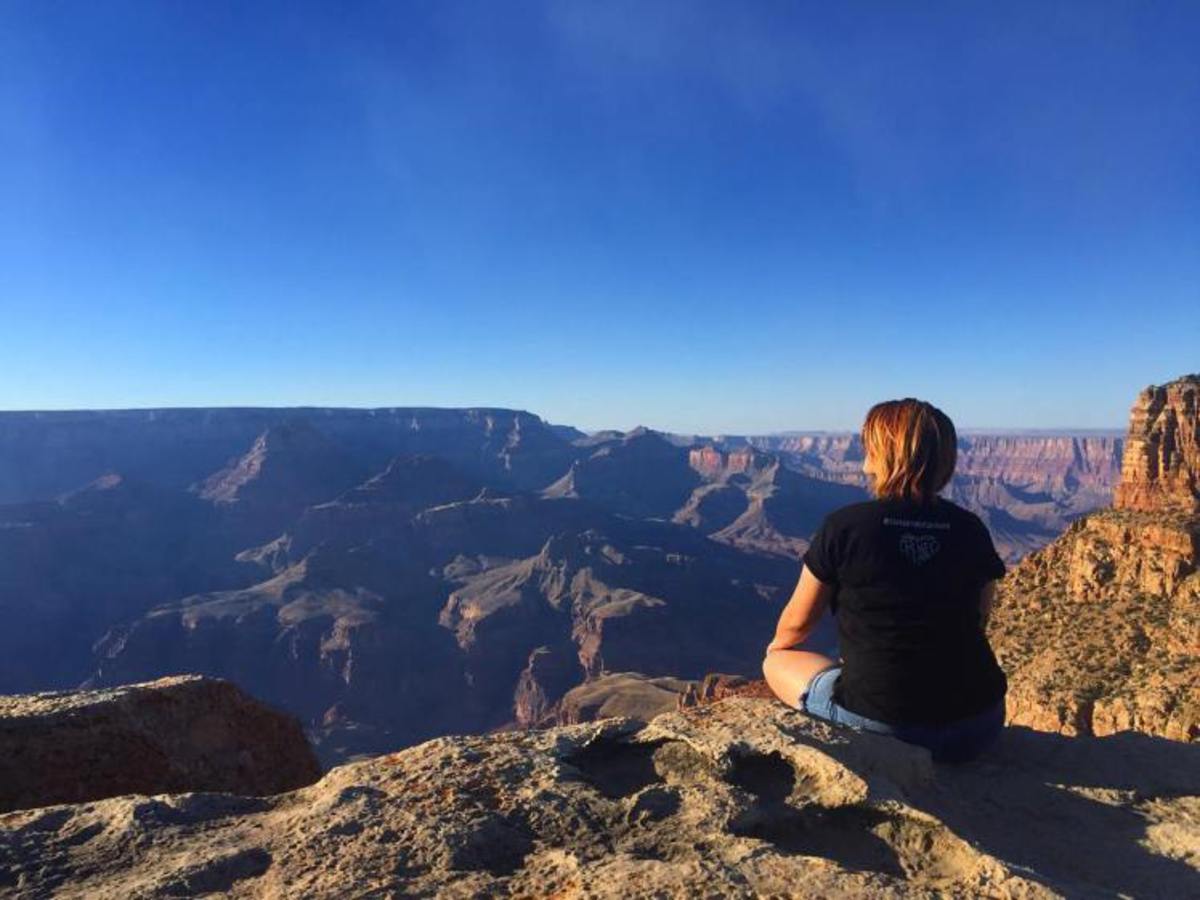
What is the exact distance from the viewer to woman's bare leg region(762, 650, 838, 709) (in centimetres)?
477

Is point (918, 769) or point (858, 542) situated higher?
point (858, 542)

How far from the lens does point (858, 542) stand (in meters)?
4.12

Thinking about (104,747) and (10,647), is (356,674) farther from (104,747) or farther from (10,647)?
(104,747)

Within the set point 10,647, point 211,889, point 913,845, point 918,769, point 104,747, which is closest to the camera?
point 211,889

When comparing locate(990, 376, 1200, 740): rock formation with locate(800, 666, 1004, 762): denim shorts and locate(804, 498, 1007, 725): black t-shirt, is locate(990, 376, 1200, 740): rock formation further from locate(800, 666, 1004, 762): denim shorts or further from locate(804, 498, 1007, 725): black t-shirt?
locate(804, 498, 1007, 725): black t-shirt

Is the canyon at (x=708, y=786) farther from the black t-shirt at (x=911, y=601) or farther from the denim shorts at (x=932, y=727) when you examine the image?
the black t-shirt at (x=911, y=601)

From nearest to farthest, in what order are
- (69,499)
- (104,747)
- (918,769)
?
(918,769)
(104,747)
(69,499)

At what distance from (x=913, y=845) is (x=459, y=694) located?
9757 centimetres

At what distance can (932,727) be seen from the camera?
4.31 meters

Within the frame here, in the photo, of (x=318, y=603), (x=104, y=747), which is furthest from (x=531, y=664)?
(x=104, y=747)

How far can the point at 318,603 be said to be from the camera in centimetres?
10675

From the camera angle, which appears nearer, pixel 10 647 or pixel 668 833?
pixel 668 833

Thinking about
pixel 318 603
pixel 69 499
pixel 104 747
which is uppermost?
pixel 104 747

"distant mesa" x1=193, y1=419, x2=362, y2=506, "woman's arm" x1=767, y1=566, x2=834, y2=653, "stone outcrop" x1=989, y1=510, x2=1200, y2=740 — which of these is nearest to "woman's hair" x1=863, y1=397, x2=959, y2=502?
"woman's arm" x1=767, y1=566, x2=834, y2=653
